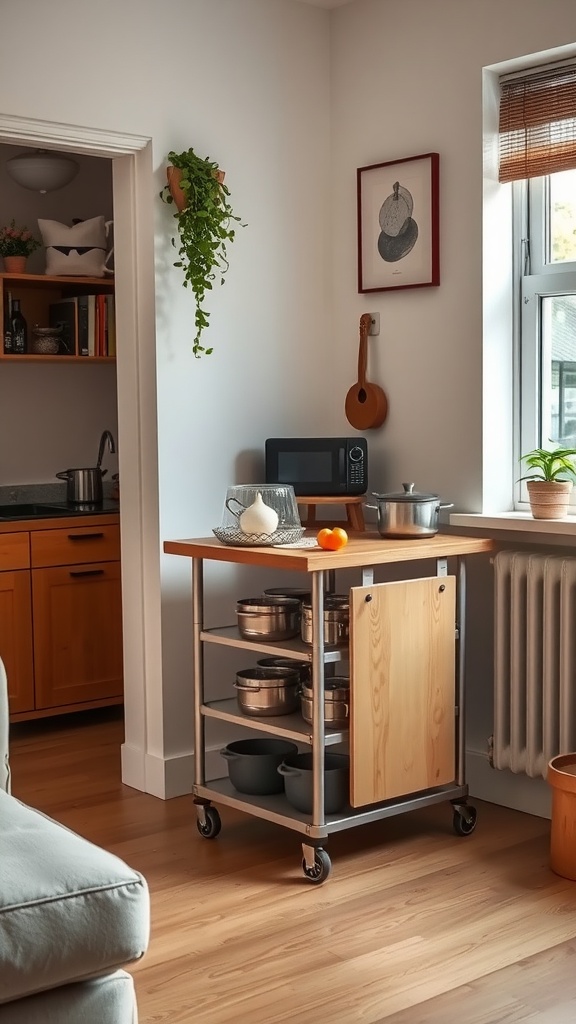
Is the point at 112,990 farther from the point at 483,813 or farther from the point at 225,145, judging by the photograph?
the point at 225,145

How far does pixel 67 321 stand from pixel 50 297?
0.20 m

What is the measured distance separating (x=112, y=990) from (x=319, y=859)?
128 centimetres

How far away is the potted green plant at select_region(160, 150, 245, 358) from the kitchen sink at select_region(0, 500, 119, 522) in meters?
1.19

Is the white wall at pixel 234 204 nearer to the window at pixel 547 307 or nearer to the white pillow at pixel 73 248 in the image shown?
the window at pixel 547 307

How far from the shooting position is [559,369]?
11.4 ft

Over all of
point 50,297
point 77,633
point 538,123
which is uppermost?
point 538,123

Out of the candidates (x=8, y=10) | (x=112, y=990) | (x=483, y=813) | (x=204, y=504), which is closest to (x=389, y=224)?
(x=204, y=504)

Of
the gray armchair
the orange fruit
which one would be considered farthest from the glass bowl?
the gray armchair

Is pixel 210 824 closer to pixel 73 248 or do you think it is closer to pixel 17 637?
pixel 17 637

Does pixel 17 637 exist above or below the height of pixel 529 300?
below

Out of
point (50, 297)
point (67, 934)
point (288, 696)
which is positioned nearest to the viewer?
point (67, 934)

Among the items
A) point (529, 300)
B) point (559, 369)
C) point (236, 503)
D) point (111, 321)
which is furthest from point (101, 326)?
point (559, 369)

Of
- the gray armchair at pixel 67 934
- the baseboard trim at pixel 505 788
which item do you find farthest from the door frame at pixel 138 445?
the gray armchair at pixel 67 934

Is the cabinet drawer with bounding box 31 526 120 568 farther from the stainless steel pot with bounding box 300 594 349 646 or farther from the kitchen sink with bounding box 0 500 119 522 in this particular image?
the stainless steel pot with bounding box 300 594 349 646
